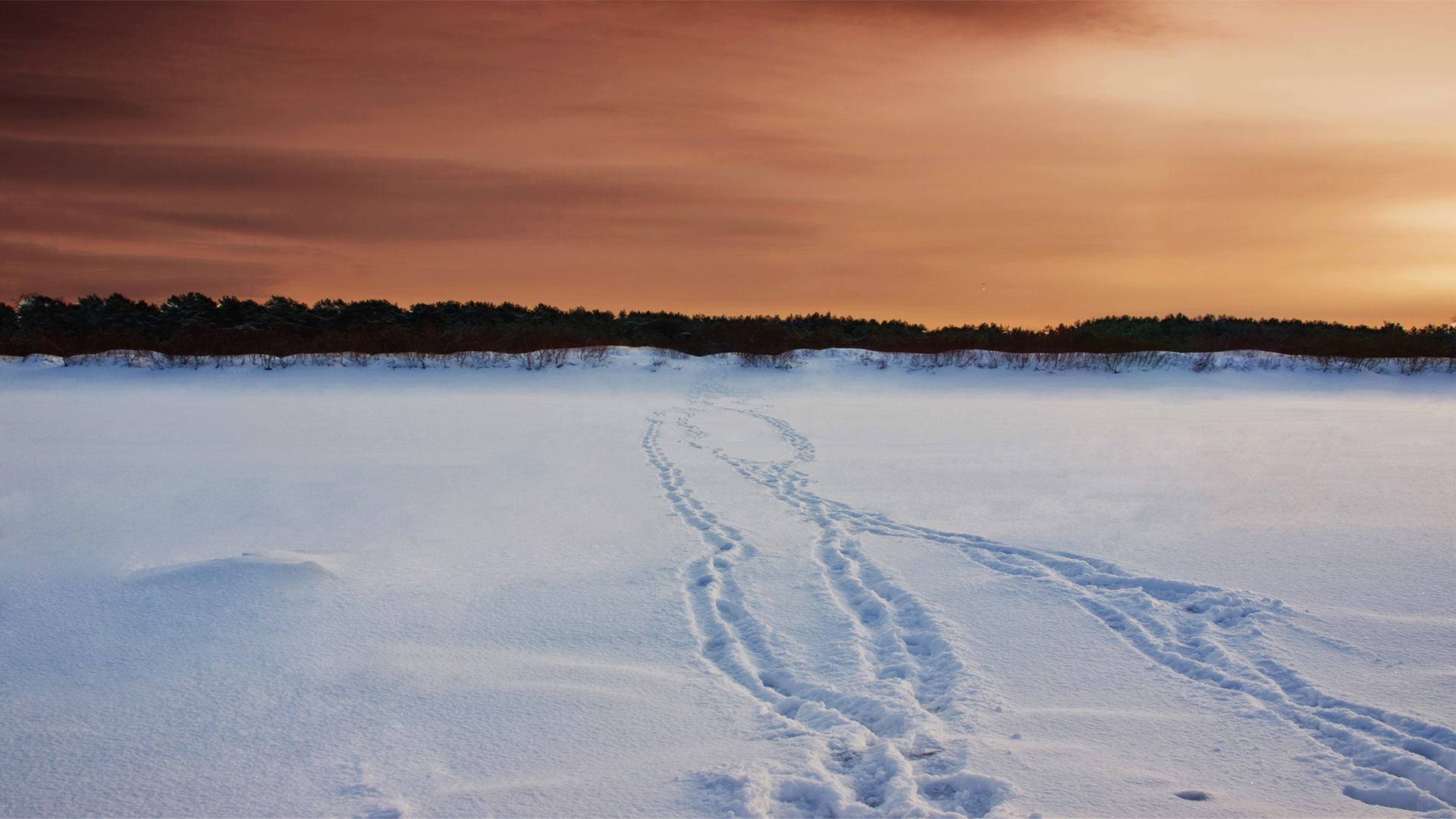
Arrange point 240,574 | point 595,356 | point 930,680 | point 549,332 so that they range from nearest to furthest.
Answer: point 930,680
point 240,574
point 595,356
point 549,332

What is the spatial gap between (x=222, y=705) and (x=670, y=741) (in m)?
1.56

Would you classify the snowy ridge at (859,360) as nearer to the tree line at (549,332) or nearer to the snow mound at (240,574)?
the tree line at (549,332)

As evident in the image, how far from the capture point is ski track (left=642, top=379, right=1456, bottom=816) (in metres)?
1.98

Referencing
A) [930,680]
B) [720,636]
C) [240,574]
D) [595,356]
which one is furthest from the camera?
[595,356]

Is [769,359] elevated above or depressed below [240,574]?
above

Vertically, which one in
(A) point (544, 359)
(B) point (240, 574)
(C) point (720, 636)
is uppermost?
(A) point (544, 359)

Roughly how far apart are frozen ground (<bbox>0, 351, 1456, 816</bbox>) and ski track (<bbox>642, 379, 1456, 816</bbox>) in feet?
0.05

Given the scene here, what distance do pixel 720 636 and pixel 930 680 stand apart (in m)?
0.89

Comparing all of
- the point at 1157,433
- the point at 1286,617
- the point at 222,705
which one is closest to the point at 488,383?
the point at 1157,433

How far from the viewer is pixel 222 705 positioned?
244cm

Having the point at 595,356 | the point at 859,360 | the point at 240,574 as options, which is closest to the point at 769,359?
the point at 859,360

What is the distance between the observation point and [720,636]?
3078mm

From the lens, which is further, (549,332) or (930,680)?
(549,332)

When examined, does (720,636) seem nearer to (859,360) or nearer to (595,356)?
(595,356)
